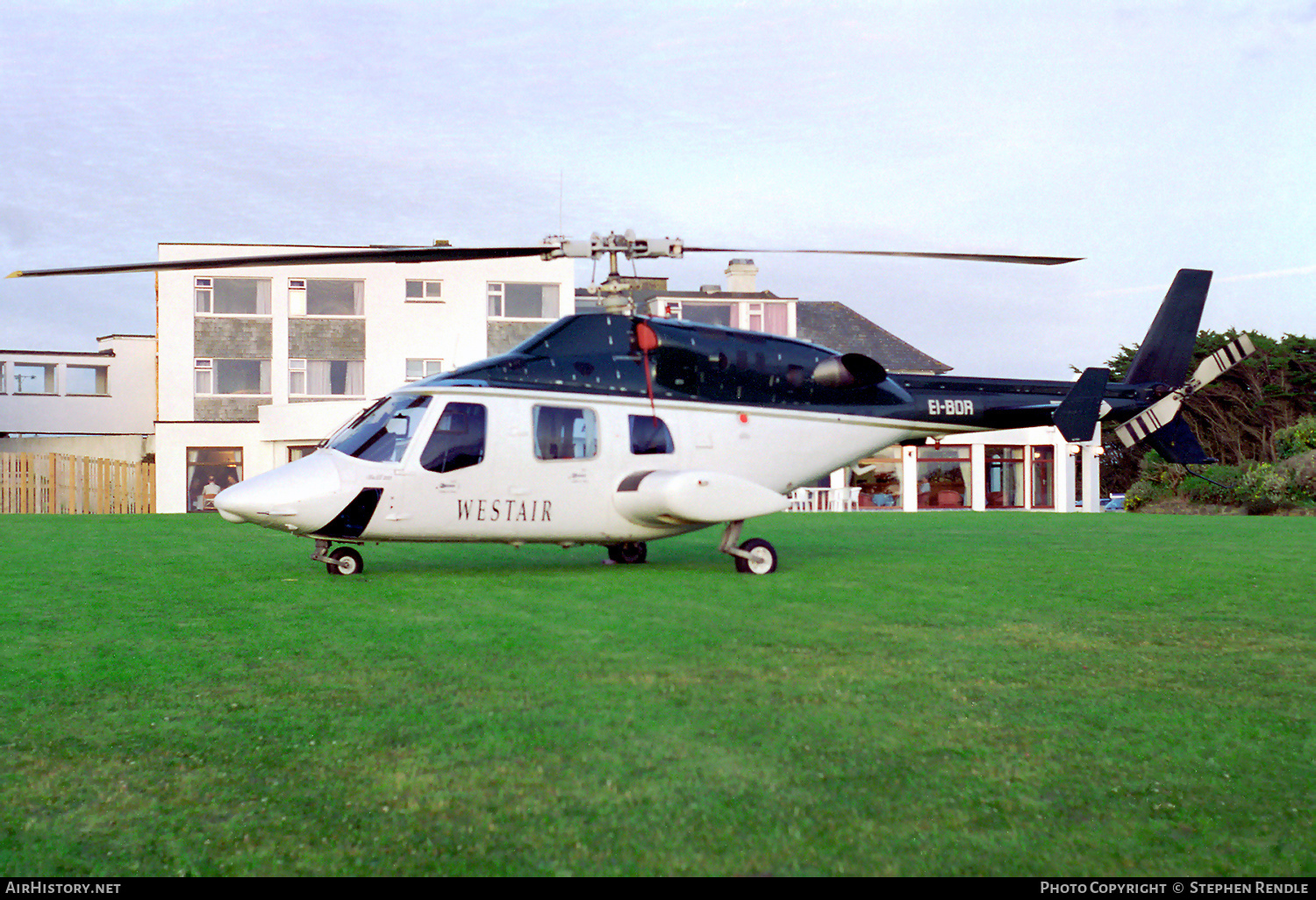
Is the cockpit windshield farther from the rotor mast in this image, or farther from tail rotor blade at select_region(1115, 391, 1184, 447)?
tail rotor blade at select_region(1115, 391, 1184, 447)

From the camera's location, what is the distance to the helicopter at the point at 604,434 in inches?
453

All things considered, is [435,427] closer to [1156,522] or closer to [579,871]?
[579,871]

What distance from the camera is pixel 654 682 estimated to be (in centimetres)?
580

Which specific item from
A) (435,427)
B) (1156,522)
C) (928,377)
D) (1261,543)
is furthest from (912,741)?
(1156,522)

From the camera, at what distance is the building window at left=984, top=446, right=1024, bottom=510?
48.3 meters

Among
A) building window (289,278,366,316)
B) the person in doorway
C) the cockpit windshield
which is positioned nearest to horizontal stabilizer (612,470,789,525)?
the cockpit windshield

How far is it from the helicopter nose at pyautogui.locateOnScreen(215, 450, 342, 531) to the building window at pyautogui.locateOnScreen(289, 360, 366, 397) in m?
33.4

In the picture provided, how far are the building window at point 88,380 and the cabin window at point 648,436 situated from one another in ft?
155

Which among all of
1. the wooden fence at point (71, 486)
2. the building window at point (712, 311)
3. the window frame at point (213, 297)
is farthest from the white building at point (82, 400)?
the building window at point (712, 311)

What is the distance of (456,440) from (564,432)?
1196 mm

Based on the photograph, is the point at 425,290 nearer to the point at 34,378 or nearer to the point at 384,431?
the point at 34,378

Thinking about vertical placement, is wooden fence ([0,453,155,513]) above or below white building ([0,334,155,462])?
below

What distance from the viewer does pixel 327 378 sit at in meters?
44.1
